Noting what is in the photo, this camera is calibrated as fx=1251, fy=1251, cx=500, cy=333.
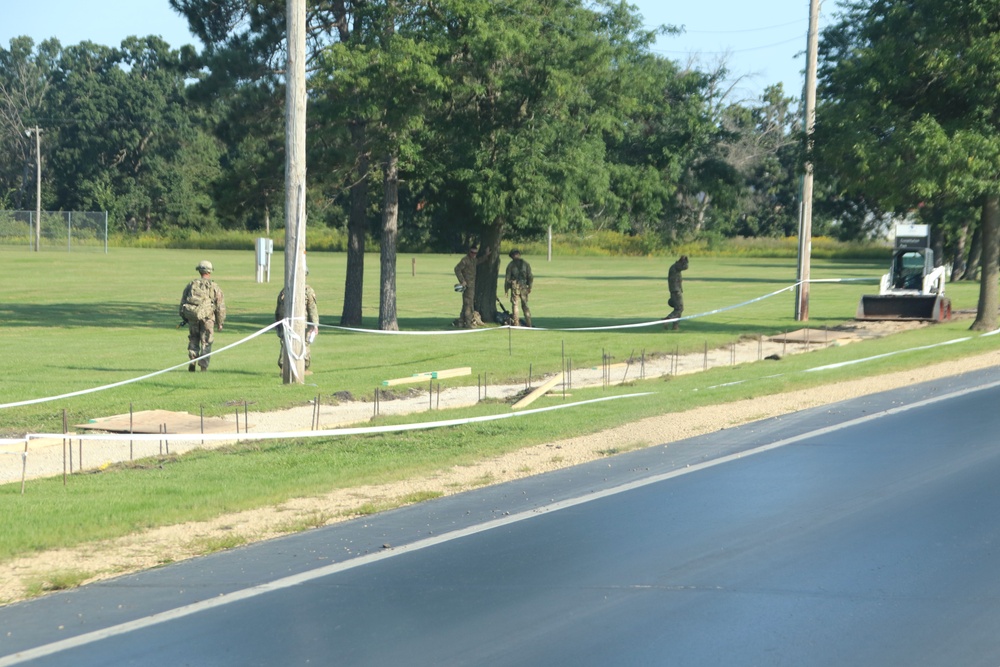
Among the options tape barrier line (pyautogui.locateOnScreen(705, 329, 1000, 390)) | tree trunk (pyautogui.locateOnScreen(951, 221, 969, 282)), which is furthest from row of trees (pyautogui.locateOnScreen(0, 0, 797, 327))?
tree trunk (pyautogui.locateOnScreen(951, 221, 969, 282))

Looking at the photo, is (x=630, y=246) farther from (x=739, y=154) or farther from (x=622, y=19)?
(x=622, y=19)

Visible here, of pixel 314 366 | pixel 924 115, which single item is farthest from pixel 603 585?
pixel 924 115

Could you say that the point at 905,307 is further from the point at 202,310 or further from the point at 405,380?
the point at 202,310

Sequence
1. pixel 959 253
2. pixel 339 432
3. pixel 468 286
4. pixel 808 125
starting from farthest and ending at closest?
pixel 959 253 → pixel 808 125 → pixel 468 286 → pixel 339 432

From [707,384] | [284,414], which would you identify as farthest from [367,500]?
[707,384]

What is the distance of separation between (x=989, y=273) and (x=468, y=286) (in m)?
11.7

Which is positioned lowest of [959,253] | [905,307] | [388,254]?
[905,307]

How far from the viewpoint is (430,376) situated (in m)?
18.9

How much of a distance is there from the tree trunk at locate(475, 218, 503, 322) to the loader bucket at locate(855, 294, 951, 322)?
9262mm

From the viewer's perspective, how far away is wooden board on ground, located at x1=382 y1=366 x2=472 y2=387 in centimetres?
1834

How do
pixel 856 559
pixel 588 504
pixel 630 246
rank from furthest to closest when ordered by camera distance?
pixel 630 246 → pixel 588 504 → pixel 856 559

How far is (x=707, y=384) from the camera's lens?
17906 mm

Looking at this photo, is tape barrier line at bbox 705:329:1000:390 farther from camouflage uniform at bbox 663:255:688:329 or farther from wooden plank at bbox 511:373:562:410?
camouflage uniform at bbox 663:255:688:329

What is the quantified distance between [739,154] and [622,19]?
164 ft
